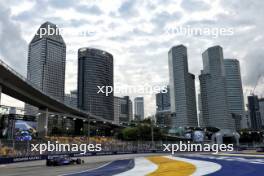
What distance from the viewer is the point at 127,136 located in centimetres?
10706

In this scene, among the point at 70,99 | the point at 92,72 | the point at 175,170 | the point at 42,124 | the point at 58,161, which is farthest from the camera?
the point at 70,99

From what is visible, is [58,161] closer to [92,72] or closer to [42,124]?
[42,124]

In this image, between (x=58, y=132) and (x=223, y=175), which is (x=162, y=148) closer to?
(x=223, y=175)

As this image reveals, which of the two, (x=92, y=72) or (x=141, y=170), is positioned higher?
(x=92, y=72)

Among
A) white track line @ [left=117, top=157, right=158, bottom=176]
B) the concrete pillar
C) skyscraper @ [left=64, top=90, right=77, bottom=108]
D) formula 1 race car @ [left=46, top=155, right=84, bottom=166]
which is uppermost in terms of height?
skyscraper @ [left=64, top=90, right=77, bottom=108]

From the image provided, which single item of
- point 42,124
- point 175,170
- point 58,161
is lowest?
point 58,161

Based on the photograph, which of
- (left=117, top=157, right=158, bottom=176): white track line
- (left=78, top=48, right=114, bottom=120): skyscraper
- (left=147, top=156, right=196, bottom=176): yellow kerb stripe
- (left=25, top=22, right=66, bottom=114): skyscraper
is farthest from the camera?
(left=78, top=48, right=114, bottom=120): skyscraper

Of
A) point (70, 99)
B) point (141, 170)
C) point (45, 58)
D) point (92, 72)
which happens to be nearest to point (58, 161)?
point (141, 170)

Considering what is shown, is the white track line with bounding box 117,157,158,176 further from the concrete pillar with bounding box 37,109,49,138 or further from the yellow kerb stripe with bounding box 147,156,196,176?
the concrete pillar with bounding box 37,109,49,138

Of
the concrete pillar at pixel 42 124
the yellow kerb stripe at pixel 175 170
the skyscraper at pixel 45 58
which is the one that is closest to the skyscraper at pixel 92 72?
the skyscraper at pixel 45 58

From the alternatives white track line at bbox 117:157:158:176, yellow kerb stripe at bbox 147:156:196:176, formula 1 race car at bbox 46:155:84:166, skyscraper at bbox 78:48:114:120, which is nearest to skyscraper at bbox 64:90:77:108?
skyscraper at bbox 78:48:114:120

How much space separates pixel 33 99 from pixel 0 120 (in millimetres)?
30541

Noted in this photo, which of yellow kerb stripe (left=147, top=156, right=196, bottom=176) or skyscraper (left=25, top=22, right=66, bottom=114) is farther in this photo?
skyscraper (left=25, top=22, right=66, bottom=114)

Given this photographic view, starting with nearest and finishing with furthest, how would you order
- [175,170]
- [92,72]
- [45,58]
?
[175,170] → [45,58] → [92,72]
